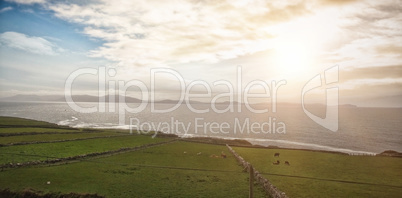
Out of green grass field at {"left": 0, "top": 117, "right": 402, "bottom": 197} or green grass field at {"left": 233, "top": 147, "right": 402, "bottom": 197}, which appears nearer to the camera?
green grass field at {"left": 0, "top": 117, "right": 402, "bottom": 197}

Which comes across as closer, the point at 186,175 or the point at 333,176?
the point at 186,175

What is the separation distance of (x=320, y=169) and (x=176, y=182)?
19085mm

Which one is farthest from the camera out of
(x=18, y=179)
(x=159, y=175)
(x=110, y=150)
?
(x=110, y=150)

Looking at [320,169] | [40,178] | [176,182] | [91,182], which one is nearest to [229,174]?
[176,182]

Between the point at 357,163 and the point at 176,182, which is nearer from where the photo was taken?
the point at 176,182

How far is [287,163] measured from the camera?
3288cm

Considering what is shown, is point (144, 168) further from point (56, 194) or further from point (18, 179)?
point (18, 179)

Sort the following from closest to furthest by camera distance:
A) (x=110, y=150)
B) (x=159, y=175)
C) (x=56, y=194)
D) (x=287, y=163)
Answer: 1. (x=56, y=194)
2. (x=159, y=175)
3. (x=287, y=163)
4. (x=110, y=150)

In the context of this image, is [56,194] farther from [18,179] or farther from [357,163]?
[357,163]

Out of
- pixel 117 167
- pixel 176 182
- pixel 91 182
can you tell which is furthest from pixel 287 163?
pixel 91 182

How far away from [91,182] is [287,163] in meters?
24.9

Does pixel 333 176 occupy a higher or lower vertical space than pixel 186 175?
lower

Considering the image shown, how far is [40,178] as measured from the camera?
75.0 feet

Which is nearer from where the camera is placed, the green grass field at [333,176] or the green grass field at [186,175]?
the green grass field at [186,175]
